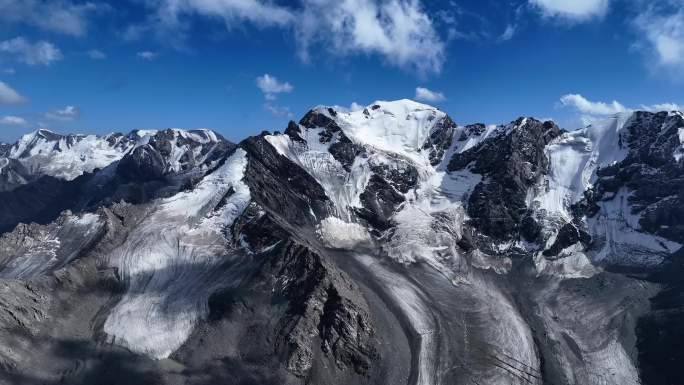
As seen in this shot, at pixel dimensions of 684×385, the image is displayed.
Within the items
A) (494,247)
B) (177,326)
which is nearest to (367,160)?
(494,247)

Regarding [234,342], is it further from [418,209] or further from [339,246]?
[418,209]

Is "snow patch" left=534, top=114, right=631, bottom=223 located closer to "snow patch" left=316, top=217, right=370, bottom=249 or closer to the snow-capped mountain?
the snow-capped mountain

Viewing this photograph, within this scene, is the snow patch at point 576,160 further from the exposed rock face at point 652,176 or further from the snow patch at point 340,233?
the snow patch at point 340,233

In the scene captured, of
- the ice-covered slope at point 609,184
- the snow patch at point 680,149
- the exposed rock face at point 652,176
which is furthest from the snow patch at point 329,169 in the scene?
the snow patch at point 680,149

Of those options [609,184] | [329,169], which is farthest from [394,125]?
[609,184]

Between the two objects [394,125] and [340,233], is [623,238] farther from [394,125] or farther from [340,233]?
[394,125]

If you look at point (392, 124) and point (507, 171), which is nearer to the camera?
point (507, 171)
